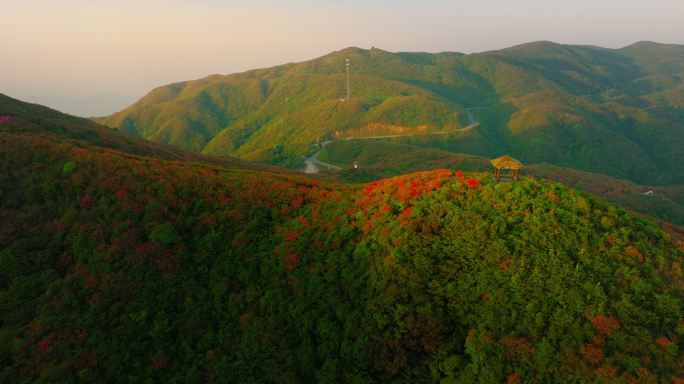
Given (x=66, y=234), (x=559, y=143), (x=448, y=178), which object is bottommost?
(x=559, y=143)

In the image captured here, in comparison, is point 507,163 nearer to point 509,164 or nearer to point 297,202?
point 509,164

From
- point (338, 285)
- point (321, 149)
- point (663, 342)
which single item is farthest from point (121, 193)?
point (321, 149)

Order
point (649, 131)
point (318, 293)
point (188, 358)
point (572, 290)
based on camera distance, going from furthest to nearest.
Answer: point (649, 131) < point (318, 293) < point (188, 358) < point (572, 290)

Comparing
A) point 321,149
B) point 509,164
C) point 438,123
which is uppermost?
point 509,164

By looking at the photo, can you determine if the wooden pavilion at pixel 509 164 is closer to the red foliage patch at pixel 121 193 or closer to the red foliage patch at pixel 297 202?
the red foliage patch at pixel 297 202

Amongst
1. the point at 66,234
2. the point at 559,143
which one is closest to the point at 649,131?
the point at 559,143

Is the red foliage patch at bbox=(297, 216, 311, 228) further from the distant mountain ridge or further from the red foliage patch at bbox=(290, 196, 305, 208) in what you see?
the distant mountain ridge

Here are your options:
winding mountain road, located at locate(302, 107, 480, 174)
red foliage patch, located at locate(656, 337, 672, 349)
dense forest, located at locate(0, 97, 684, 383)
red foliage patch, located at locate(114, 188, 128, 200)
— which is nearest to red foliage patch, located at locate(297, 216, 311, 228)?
dense forest, located at locate(0, 97, 684, 383)

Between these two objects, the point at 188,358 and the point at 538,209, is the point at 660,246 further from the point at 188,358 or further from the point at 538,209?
the point at 188,358
